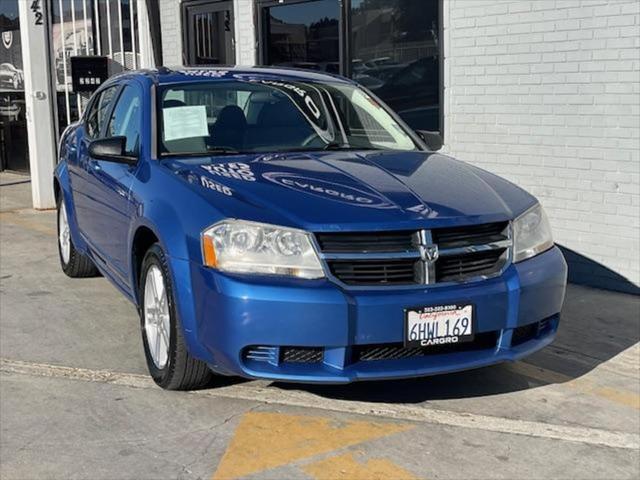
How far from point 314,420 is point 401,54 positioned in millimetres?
5209

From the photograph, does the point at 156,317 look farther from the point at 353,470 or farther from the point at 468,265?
the point at 468,265

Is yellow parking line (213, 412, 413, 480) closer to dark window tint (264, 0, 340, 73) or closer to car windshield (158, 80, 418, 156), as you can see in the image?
car windshield (158, 80, 418, 156)

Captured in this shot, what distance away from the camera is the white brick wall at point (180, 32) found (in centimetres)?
1005

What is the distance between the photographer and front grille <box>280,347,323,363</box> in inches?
143

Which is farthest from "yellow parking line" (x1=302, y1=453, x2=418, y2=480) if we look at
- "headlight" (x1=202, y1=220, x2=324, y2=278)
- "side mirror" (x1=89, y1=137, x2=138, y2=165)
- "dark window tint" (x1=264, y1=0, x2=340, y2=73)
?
"dark window tint" (x1=264, y1=0, x2=340, y2=73)

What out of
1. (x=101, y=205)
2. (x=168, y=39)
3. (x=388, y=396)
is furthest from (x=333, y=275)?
(x=168, y=39)

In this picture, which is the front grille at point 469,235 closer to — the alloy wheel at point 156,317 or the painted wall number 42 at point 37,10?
the alloy wheel at point 156,317

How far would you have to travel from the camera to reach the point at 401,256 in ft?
11.9

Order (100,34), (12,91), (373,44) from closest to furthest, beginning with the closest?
1. (373,44)
2. (100,34)
3. (12,91)

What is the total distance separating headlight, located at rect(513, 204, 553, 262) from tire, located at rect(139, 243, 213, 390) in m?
1.65

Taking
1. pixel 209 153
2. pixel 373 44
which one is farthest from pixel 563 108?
pixel 209 153

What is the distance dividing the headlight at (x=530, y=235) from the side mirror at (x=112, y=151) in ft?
6.88

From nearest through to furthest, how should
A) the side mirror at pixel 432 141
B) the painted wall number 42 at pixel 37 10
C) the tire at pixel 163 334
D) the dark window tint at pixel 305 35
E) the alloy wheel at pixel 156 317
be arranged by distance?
the tire at pixel 163 334
the alloy wheel at pixel 156 317
the side mirror at pixel 432 141
the dark window tint at pixel 305 35
the painted wall number 42 at pixel 37 10

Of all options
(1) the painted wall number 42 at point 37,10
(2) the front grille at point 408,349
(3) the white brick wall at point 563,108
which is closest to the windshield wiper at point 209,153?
(2) the front grille at point 408,349
